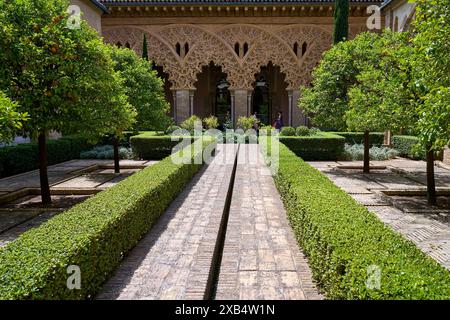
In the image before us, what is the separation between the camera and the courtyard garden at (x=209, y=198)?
3.29m

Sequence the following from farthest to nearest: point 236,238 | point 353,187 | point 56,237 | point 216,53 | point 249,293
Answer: point 216,53, point 353,187, point 236,238, point 249,293, point 56,237

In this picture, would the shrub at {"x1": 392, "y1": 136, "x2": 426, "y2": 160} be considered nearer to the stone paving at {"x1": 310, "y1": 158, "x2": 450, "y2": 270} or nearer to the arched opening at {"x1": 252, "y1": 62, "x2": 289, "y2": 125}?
the stone paving at {"x1": 310, "y1": 158, "x2": 450, "y2": 270}

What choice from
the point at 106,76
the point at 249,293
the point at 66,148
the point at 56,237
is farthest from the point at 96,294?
the point at 66,148

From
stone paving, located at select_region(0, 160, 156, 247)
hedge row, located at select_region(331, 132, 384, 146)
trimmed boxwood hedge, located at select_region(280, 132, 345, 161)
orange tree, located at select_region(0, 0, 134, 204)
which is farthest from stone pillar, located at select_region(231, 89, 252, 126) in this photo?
orange tree, located at select_region(0, 0, 134, 204)

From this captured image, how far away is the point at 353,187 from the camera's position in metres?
9.50

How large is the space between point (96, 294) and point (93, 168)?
10020 mm

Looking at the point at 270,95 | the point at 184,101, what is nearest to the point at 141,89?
the point at 184,101

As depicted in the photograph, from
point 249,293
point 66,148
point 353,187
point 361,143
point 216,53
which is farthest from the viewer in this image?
point 216,53

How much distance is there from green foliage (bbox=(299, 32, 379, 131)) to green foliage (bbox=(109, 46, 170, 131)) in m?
5.07

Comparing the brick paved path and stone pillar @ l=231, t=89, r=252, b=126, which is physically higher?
stone pillar @ l=231, t=89, r=252, b=126

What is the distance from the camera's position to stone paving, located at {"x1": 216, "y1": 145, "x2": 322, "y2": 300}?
157 inches

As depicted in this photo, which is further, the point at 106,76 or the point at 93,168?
the point at 93,168

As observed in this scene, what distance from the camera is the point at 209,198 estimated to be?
7324 mm

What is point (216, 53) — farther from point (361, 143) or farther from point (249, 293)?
point (249, 293)
